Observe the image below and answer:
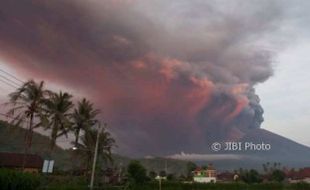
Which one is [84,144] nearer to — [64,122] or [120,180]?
[120,180]

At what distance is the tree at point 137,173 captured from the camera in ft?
230

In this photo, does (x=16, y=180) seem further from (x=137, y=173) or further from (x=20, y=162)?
(x=20, y=162)

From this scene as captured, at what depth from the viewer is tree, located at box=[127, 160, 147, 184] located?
70.1 m

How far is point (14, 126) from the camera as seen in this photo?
5069 centimetres

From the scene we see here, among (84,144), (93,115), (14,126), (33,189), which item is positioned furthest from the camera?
(84,144)

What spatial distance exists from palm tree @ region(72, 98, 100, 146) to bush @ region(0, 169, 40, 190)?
101ft

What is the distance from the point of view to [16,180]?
30.3 m

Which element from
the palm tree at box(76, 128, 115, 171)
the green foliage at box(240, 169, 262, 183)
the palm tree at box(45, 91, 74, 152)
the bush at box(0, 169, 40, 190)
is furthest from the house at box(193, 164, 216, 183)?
the bush at box(0, 169, 40, 190)

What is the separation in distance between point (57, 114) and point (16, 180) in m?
27.8

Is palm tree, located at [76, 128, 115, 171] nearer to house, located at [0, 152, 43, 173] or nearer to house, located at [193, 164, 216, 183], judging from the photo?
house, located at [0, 152, 43, 173]

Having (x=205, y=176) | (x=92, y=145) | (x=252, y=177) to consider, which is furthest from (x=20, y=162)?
(x=205, y=176)

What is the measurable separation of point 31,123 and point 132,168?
2567 cm

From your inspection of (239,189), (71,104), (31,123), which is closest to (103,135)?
(71,104)

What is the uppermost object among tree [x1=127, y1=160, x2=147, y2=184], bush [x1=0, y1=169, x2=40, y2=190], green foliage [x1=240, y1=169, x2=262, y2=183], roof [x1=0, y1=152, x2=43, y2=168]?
green foliage [x1=240, y1=169, x2=262, y2=183]
